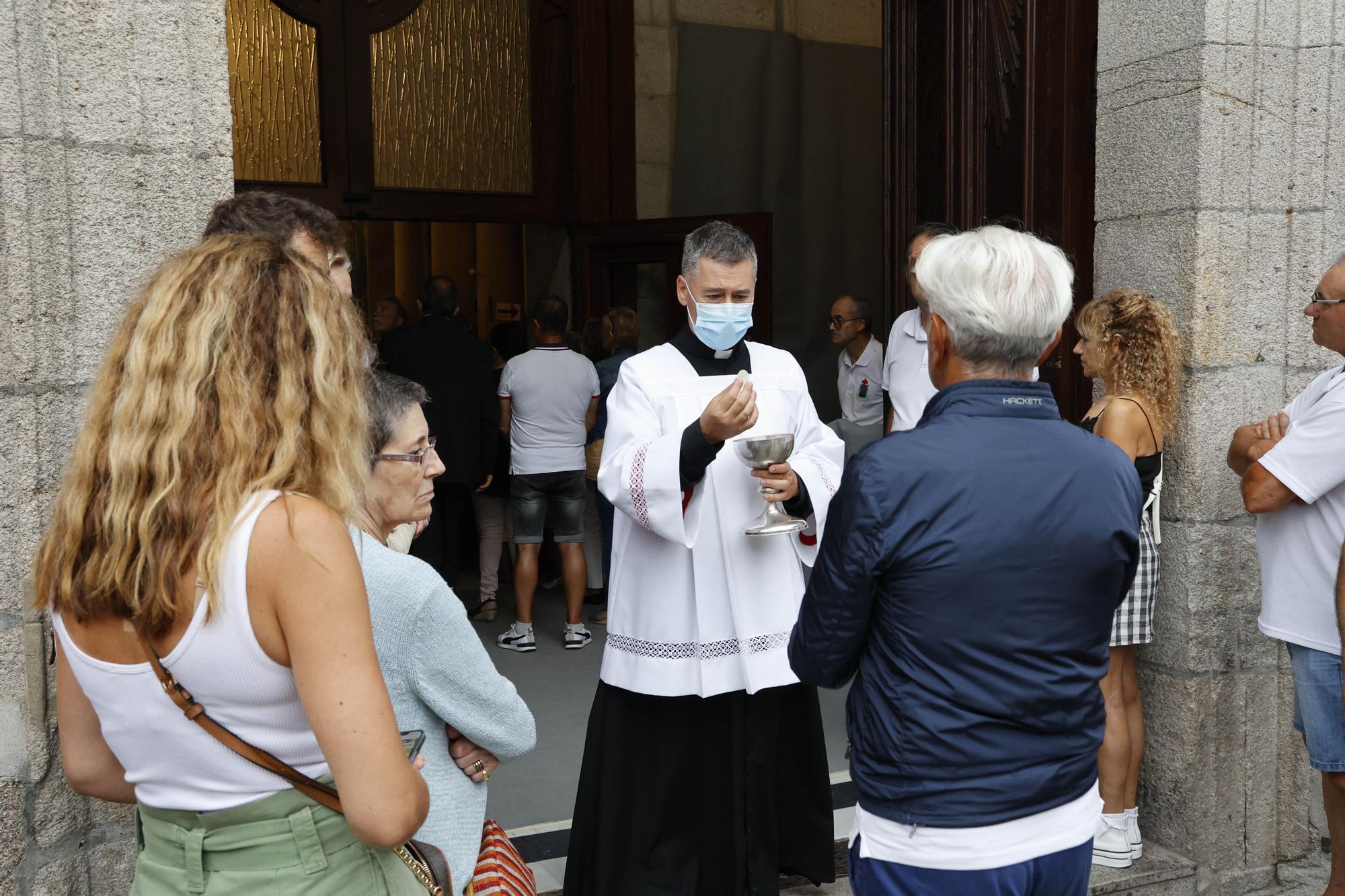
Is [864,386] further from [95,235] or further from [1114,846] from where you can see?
[95,235]

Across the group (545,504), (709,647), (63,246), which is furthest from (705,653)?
(545,504)

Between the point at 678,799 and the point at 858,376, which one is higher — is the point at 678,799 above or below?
below

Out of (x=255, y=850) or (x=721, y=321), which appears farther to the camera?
(x=721, y=321)

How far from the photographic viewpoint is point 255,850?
141 cm

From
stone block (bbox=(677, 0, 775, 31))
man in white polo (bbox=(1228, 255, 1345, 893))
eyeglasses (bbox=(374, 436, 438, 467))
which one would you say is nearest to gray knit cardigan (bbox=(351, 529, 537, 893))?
eyeglasses (bbox=(374, 436, 438, 467))

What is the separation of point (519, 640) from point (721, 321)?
3.26 m

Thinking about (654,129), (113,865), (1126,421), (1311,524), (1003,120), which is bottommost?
(113,865)

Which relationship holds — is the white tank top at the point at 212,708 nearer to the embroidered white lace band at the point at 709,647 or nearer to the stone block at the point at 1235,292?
the embroidered white lace band at the point at 709,647

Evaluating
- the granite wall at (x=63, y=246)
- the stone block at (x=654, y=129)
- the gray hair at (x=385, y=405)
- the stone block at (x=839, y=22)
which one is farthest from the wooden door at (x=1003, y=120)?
the stone block at (x=839, y=22)

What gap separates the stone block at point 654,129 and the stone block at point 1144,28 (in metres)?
5.25

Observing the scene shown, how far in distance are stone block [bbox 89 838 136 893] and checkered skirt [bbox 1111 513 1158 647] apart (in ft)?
8.70

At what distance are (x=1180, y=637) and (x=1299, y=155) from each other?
4.93 ft

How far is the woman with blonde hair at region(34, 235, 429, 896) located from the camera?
1.30m

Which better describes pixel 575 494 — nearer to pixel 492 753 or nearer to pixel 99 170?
pixel 99 170
